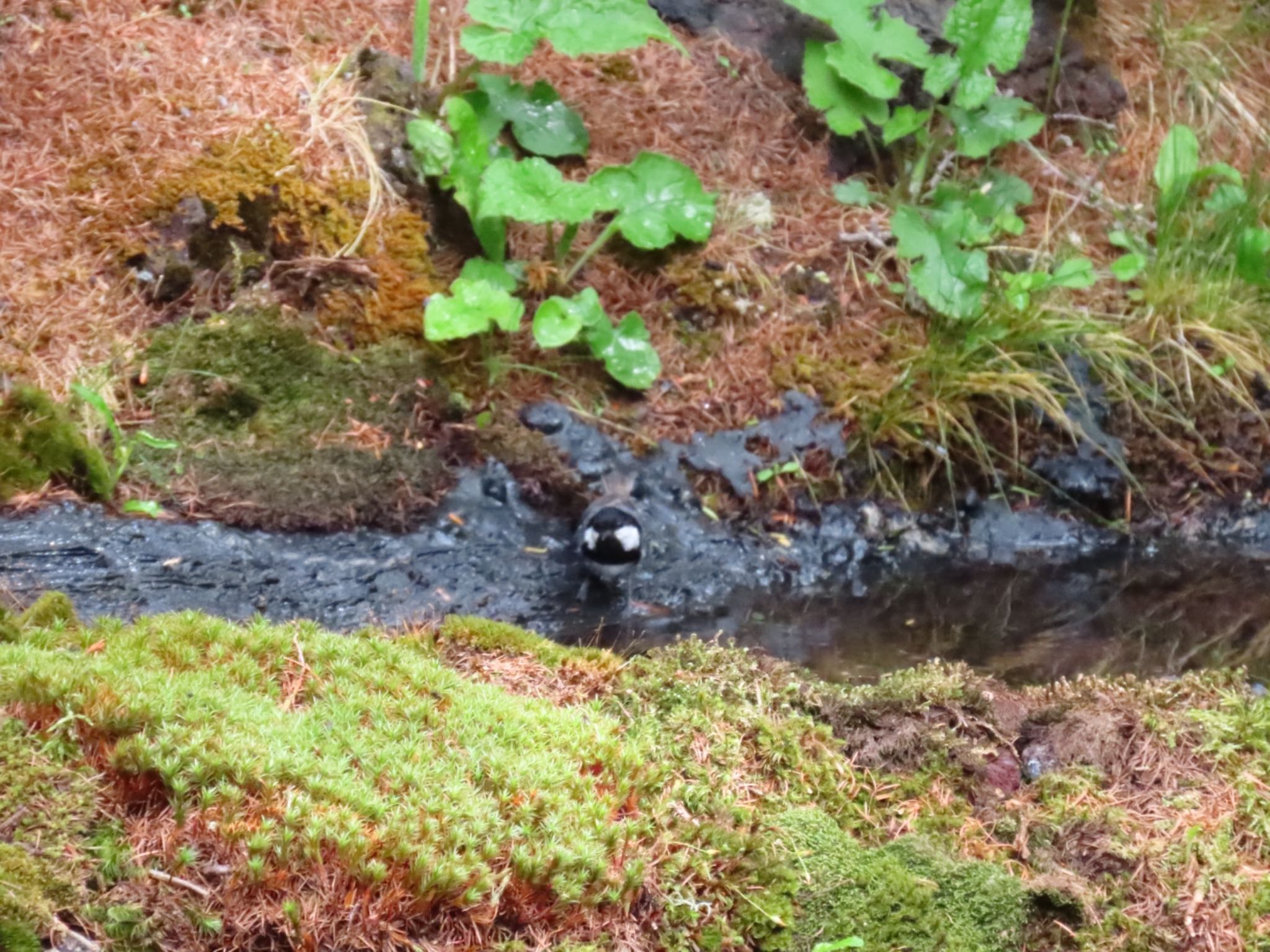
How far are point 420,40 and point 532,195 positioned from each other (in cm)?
102

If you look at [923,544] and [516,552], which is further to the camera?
[923,544]

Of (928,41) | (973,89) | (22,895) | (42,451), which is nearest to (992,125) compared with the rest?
(973,89)

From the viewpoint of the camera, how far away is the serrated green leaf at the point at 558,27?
4.13 meters

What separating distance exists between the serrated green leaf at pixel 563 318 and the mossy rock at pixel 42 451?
1.80 metres

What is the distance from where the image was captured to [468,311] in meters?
3.95

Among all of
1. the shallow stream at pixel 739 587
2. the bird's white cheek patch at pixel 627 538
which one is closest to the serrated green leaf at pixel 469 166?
the shallow stream at pixel 739 587

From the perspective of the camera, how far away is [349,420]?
3.84m

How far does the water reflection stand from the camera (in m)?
3.43

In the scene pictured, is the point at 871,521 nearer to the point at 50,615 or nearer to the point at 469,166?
the point at 469,166

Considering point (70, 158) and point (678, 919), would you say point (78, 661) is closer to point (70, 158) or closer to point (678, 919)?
point (678, 919)

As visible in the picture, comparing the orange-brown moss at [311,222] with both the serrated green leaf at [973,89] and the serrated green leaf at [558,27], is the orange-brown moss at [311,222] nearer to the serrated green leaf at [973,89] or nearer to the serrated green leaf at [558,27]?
the serrated green leaf at [558,27]

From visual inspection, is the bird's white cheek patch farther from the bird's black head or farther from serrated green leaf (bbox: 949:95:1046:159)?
serrated green leaf (bbox: 949:95:1046:159)

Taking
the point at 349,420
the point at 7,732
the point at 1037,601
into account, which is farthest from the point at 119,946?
the point at 1037,601

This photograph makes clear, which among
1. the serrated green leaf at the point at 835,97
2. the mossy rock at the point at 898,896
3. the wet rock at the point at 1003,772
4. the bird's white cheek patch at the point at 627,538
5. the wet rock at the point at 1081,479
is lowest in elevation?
the wet rock at the point at 1081,479
